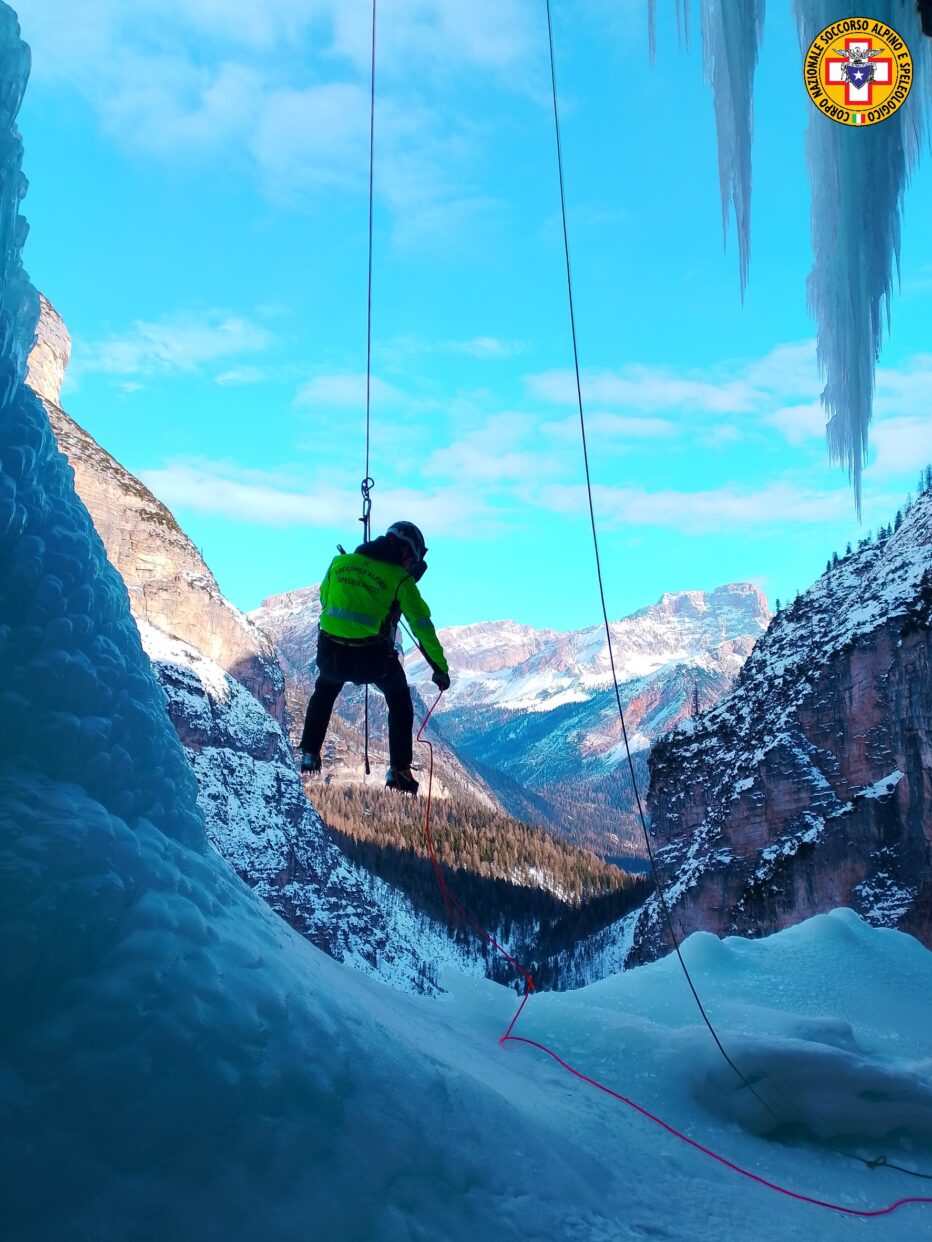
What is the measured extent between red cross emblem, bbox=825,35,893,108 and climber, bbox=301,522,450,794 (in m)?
5.44

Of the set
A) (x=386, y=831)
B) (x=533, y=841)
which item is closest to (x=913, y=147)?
(x=386, y=831)

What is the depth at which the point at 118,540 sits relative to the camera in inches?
2847

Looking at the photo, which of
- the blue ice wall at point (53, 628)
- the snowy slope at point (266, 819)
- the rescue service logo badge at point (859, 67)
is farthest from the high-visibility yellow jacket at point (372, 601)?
the snowy slope at point (266, 819)

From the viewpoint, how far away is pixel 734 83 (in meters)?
7.41

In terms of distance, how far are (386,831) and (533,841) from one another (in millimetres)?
31477

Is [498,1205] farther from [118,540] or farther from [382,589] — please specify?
[118,540]

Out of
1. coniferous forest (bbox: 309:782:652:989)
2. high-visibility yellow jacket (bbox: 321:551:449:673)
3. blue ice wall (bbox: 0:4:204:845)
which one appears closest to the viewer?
blue ice wall (bbox: 0:4:204:845)

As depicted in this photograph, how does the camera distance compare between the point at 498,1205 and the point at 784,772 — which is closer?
the point at 498,1205

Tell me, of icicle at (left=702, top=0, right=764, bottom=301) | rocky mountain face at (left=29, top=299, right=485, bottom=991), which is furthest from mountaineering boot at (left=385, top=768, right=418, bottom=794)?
rocky mountain face at (left=29, top=299, right=485, bottom=991)

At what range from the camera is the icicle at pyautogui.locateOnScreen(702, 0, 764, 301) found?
7316mm

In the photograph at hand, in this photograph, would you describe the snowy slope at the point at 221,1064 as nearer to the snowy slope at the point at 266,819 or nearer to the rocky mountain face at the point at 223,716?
the snowy slope at the point at 266,819

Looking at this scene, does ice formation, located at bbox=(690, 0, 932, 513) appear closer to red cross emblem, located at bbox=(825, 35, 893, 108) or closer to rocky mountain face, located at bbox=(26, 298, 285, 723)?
red cross emblem, located at bbox=(825, 35, 893, 108)

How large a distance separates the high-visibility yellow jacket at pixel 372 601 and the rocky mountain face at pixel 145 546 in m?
66.4

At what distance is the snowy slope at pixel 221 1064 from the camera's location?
11.1 feet
